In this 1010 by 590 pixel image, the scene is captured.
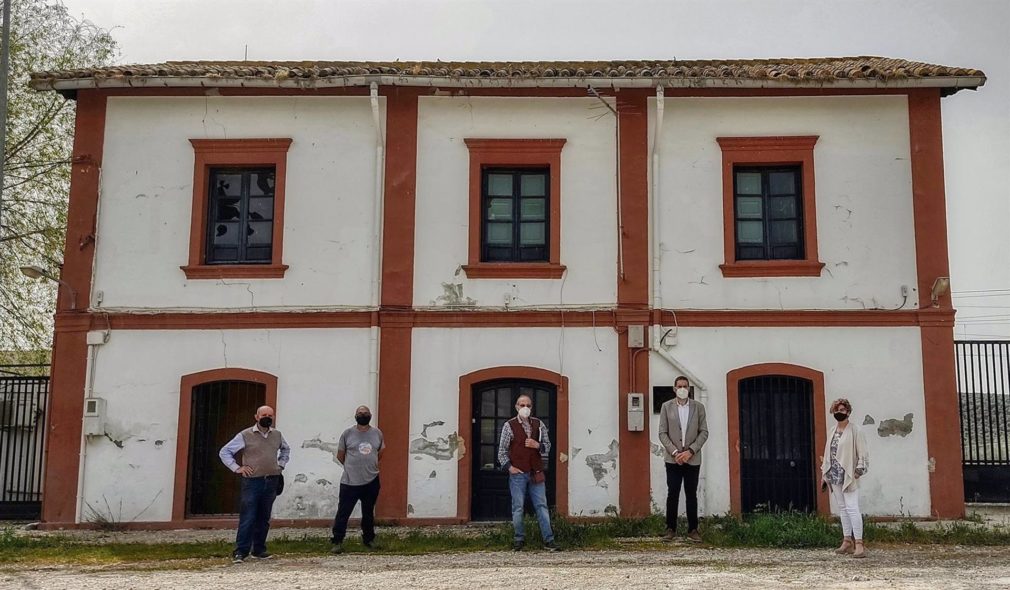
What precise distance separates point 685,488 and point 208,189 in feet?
24.7

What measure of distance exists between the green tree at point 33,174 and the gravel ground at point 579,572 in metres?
8.51

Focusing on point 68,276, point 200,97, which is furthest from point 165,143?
point 68,276

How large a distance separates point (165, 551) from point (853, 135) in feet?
32.9

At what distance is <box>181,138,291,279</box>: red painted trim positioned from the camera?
13.0m

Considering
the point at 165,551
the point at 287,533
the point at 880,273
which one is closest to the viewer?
the point at 165,551

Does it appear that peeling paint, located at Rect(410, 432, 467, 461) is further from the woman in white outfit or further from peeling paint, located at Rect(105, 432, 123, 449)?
the woman in white outfit

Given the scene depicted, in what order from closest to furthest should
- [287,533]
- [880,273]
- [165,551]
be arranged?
[165,551] → [287,533] → [880,273]

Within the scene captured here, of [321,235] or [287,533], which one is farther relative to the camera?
[321,235]

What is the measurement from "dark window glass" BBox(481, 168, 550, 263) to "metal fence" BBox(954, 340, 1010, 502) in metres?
6.26

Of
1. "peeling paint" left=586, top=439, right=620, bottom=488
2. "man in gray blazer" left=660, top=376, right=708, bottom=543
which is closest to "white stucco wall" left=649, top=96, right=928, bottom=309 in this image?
"peeling paint" left=586, top=439, right=620, bottom=488

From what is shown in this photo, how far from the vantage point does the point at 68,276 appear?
13.1m

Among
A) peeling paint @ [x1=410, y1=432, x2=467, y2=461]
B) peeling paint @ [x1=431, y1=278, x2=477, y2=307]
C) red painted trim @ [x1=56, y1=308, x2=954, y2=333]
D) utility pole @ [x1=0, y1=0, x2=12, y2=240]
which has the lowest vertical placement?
peeling paint @ [x1=410, y1=432, x2=467, y2=461]

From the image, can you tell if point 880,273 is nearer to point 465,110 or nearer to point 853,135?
point 853,135

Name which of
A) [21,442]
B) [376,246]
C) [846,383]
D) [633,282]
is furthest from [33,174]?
[846,383]
